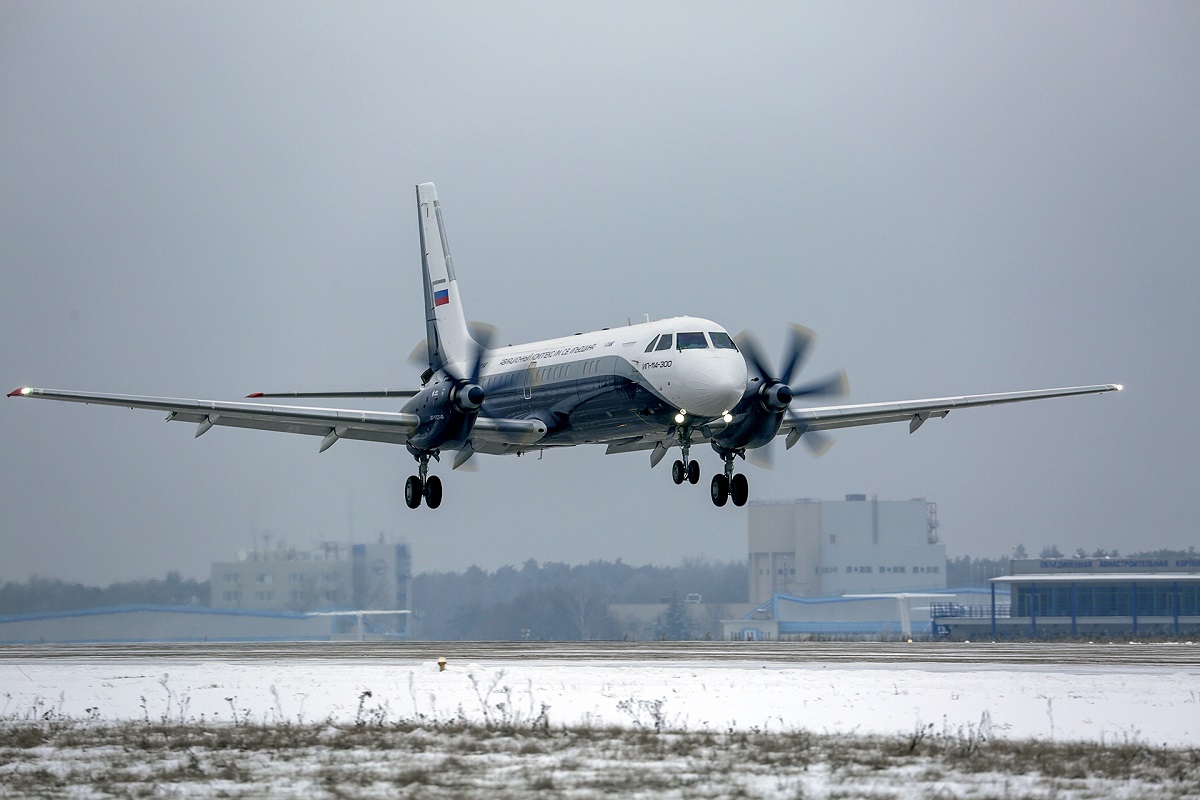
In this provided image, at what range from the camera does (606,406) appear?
125 feet

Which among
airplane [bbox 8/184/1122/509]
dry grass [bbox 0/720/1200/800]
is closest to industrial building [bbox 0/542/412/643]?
airplane [bbox 8/184/1122/509]

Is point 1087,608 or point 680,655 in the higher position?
point 680,655

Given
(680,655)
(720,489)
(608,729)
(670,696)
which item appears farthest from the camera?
(720,489)

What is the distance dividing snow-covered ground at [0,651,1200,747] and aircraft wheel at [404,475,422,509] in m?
14.0

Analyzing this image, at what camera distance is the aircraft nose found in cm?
3569

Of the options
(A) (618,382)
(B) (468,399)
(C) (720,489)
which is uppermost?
(A) (618,382)

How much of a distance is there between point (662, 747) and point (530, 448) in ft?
80.8

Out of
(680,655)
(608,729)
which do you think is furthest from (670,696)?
(680,655)

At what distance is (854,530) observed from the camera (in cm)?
12600

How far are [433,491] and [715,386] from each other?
12033mm

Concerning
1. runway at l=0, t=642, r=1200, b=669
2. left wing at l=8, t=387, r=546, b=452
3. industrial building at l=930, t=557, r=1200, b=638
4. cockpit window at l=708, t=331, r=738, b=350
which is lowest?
industrial building at l=930, t=557, r=1200, b=638

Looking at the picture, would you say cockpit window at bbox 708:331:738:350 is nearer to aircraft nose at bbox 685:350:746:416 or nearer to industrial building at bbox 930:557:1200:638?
aircraft nose at bbox 685:350:746:416

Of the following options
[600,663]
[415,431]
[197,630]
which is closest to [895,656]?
[600,663]

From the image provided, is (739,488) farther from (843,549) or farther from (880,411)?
(843,549)
